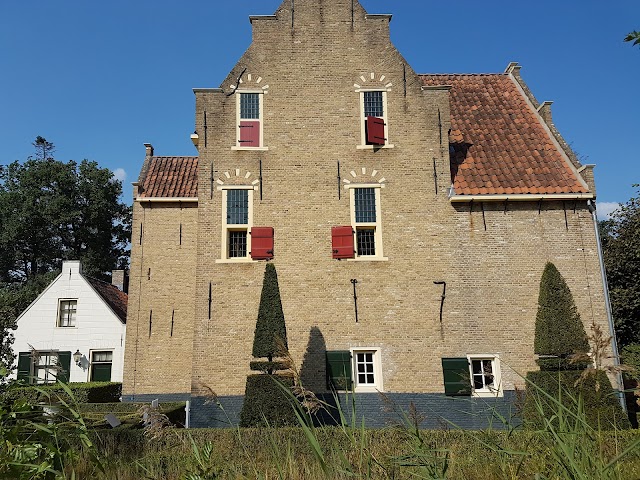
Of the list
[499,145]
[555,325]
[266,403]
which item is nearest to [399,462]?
[266,403]

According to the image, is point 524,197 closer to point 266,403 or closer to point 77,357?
point 266,403

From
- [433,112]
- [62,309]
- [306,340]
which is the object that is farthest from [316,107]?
[62,309]

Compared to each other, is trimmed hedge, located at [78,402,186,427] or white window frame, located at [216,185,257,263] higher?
white window frame, located at [216,185,257,263]

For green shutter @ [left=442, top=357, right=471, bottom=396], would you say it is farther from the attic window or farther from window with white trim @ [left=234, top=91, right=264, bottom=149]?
window with white trim @ [left=234, top=91, right=264, bottom=149]

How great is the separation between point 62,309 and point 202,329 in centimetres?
1448

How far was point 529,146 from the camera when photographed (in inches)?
621

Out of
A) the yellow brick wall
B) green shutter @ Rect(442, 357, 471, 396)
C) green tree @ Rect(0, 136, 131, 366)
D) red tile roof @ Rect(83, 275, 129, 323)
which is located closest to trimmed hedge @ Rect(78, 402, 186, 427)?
the yellow brick wall

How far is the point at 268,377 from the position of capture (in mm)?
10883

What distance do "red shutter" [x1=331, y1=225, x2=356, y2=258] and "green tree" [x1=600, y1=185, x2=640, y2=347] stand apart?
15.3 m

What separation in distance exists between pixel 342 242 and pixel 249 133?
448cm

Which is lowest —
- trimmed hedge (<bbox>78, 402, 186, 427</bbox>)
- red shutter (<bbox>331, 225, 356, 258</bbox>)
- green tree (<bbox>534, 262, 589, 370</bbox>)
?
trimmed hedge (<bbox>78, 402, 186, 427</bbox>)

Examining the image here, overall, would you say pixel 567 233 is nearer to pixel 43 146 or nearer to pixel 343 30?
pixel 343 30

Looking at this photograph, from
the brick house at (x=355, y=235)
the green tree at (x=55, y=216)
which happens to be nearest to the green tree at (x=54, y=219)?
the green tree at (x=55, y=216)

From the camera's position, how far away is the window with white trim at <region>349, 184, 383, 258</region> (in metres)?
14.3
